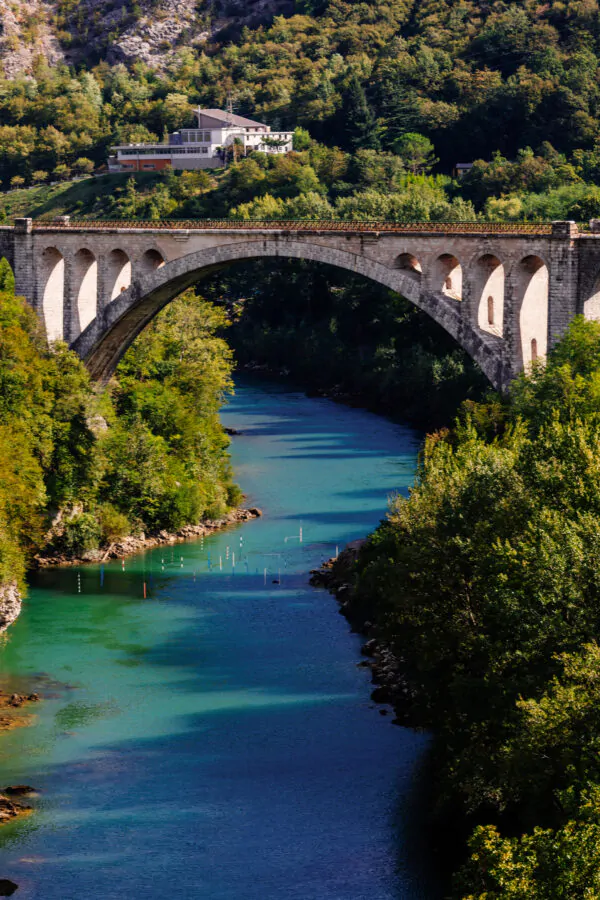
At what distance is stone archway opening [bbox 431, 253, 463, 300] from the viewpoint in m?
44.4

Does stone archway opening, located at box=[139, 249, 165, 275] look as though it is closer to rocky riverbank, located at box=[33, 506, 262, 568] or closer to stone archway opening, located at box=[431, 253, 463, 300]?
rocky riverbank, located at box=[33, 506, 262, 568]

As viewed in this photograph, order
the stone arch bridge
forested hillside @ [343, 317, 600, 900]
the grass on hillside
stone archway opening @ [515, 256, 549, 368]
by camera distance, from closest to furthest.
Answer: forested hillside @ [343, 317, 600, 900] → the stone arch bridge → stone archway opening @ [515, 256, 549, 368] → the grass on hillside

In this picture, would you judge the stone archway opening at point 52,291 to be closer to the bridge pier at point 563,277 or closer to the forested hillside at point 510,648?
the bridge pier at point 563,277

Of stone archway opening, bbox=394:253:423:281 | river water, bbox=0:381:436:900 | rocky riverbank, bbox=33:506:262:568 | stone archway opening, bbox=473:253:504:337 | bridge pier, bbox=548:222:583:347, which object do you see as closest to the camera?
river water, bbox=0:381:436:900

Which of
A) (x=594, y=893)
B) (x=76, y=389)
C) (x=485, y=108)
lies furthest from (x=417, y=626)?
(x=485, y=108)

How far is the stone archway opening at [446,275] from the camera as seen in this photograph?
146 ft

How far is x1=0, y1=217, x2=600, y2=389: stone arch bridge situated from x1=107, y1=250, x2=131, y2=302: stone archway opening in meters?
0.03

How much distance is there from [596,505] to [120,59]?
120 metres

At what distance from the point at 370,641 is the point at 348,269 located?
1427 centimetres

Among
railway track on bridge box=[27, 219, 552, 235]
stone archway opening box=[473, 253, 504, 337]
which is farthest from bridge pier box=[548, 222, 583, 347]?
stone archway opening box=[473, 253, 504, 337]

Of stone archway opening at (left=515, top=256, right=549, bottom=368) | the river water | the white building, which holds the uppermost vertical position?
the white building

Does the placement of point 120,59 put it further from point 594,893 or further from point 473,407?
point 594,893

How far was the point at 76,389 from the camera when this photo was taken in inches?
1764

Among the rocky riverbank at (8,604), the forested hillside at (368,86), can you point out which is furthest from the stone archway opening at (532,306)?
the forested hillside at (368,86)
